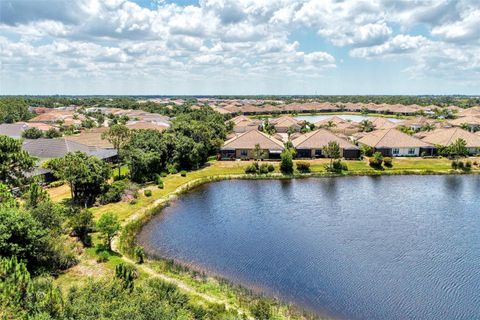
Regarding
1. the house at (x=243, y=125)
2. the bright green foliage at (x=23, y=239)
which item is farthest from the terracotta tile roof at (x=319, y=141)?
the bright green foliage at (x=23, y=239)

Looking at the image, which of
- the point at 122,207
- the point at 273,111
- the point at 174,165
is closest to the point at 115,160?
the point at 174,165

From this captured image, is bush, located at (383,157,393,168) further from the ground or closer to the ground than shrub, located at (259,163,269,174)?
further from the ground

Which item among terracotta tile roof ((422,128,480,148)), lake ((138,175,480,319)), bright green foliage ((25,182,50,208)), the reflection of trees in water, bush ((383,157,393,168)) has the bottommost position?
lake ((138,175,480,319))

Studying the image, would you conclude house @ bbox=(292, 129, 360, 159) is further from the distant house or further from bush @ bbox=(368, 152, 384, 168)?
the distant house

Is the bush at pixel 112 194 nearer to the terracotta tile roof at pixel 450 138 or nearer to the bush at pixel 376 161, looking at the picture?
the bush at pixel 376 161

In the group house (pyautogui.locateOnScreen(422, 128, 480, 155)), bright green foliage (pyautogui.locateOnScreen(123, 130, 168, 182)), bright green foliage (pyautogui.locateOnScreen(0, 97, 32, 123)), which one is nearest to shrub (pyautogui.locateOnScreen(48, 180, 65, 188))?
bright green foliage (pyautogui.locateOnScreen(123, 130, 168, 182))

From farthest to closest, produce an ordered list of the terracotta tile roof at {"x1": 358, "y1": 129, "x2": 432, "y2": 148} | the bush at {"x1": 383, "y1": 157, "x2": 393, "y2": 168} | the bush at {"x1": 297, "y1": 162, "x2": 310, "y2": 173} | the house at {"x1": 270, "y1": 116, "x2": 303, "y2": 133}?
1. the house at {"x1": 270, "y1": 116, "x2": 303, "y2": 133}
2. the terracotta tile roof at {"x1": 358, "y1": 129, "x2": 432, "y2": 148}
3. the bush at {"x1": 383, "y1": 157, "x2": 393, "y2": 168}
4. the bush at {"x1": 297, "y1": 162, "x2": 310, "y2": 173}

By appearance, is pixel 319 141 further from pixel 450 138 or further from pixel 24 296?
pixel 24 296

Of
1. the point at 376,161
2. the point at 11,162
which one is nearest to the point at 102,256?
the point at 11,162

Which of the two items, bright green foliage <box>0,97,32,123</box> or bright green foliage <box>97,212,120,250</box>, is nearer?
bright green foliage <box>97,212,120,250</box>

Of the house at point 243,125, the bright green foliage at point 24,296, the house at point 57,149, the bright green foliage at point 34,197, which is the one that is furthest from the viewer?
the house at point 243,125
